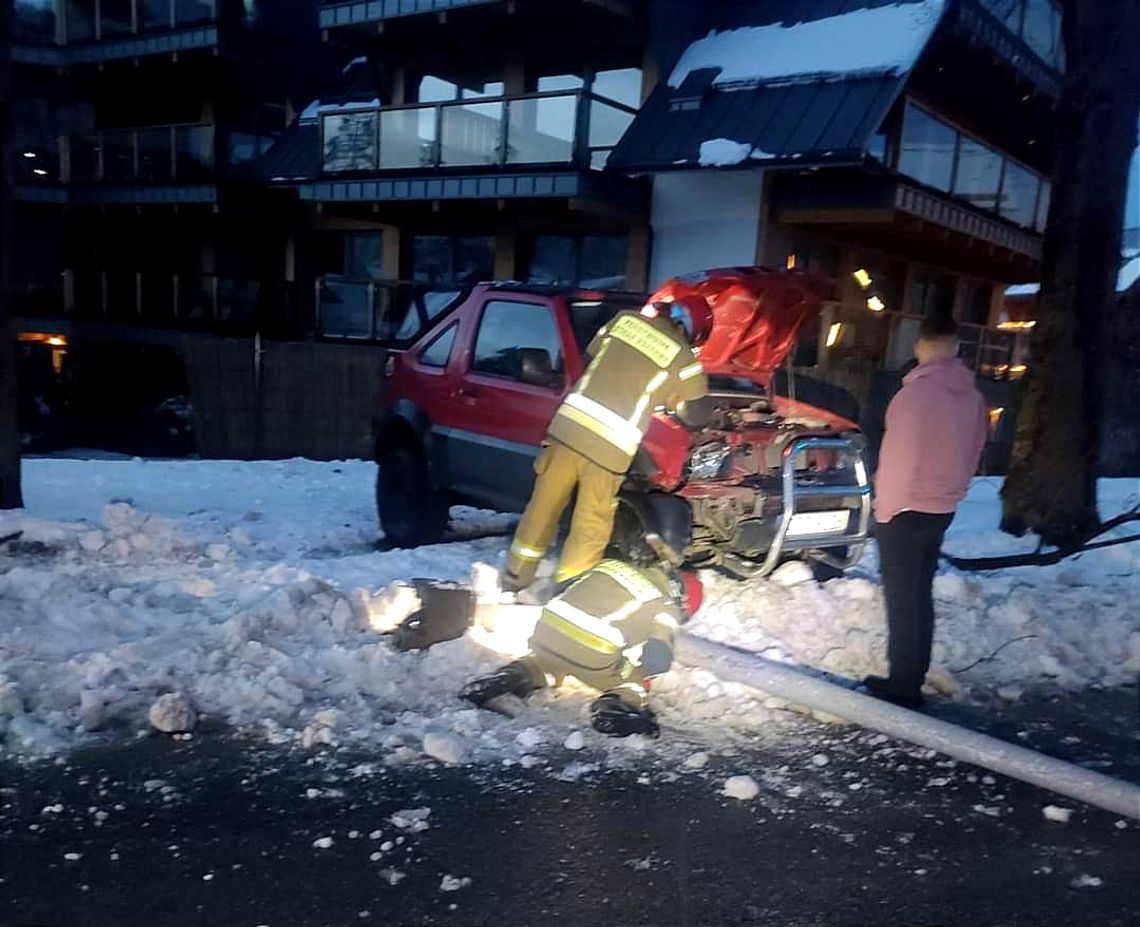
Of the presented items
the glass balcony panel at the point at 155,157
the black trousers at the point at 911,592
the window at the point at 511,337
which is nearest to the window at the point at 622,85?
the window at the point at 511,337

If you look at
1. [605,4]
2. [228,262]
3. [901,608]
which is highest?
[605,4]

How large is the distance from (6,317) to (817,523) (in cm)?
605

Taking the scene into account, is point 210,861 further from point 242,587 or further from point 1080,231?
point 1080,231

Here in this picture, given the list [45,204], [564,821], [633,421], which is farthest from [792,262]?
[45,204]

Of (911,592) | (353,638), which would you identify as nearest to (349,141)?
(353,638)

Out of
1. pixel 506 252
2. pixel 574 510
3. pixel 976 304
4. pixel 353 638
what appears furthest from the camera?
pixel 976 304

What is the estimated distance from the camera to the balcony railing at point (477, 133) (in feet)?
43.3

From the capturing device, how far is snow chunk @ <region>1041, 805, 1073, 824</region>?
12.3 ft

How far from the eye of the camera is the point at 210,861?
3141 millimetres

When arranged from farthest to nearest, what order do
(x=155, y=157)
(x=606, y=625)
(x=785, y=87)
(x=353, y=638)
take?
(x=155, y=157) → (x=785, y=87) → (x=353, y=638) → (x=606, y=625)

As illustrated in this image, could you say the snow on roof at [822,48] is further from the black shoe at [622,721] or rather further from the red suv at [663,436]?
the black shoe at [622,721]

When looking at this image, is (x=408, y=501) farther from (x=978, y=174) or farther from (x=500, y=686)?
(x=978, y=174)

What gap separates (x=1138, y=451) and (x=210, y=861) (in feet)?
54.3

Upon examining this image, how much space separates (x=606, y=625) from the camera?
436 cm
